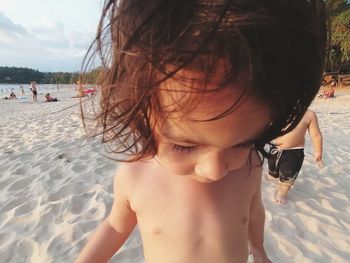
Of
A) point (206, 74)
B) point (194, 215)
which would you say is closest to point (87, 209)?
point (194, 215)

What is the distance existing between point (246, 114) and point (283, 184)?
9.08 ft

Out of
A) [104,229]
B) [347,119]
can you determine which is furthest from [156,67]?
[347,119]

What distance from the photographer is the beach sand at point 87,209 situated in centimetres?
253

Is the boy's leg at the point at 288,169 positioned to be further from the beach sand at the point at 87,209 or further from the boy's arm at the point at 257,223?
the boy's arm at the point at 257,223

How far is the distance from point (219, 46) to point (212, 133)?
0.22 metres

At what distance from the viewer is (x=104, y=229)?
1389 mm

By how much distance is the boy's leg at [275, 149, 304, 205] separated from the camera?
3.39 metres

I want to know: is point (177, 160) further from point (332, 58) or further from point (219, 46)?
point (332, 58)

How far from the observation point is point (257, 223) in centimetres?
146

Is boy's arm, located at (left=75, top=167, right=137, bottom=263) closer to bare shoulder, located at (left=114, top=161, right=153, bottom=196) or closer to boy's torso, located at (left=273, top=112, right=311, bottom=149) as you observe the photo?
bare shoulder, located at (left=114, top=161, right=153, bottom=196)

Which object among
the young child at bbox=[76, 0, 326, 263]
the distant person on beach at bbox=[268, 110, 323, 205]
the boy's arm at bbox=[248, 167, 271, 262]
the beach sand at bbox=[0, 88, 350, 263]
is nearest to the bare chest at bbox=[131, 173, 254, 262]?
the boy's arm at bbox=[248, 167, 271, 262]

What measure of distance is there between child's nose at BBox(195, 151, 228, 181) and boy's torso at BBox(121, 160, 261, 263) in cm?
31

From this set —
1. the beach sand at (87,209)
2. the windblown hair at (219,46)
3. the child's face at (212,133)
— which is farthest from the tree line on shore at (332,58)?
the beach sand at (87,209)

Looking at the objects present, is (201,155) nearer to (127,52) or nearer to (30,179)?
(127,52)
